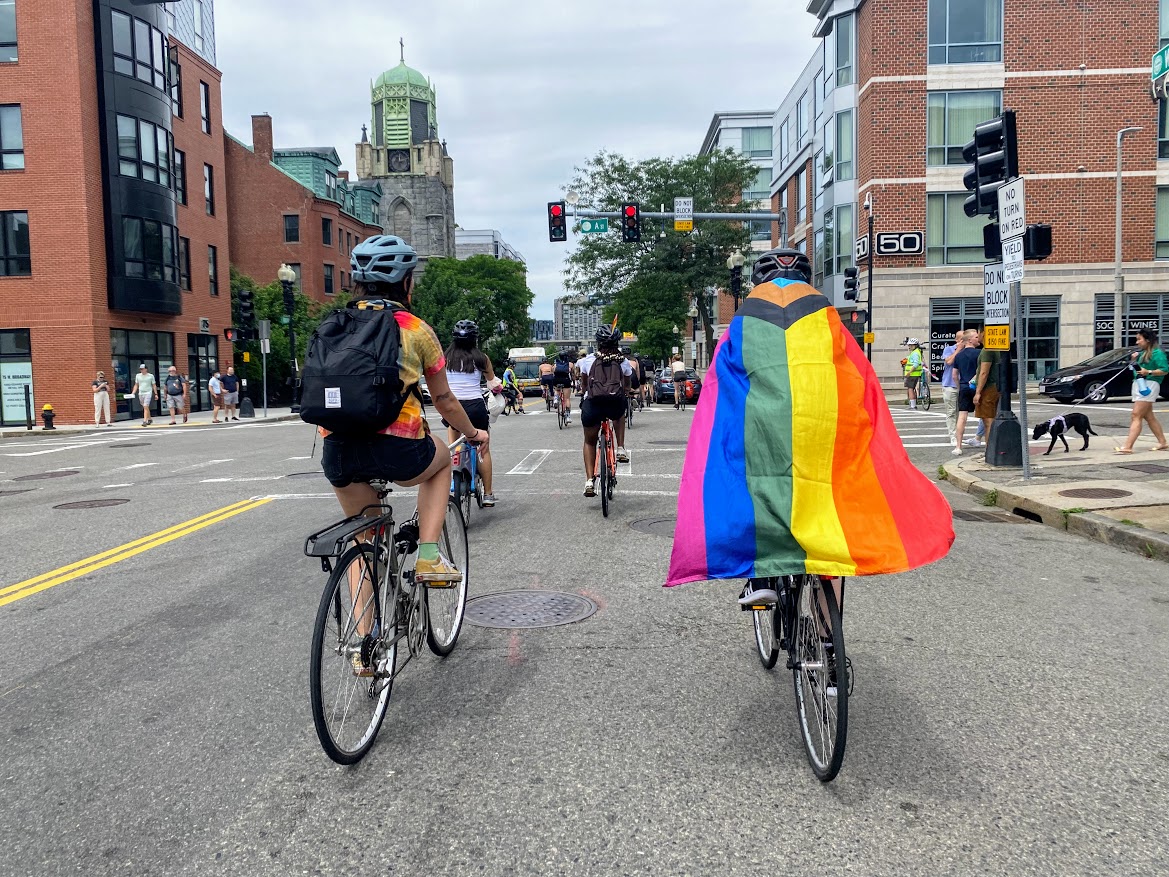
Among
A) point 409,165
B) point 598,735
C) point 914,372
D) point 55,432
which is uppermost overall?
point 409,165

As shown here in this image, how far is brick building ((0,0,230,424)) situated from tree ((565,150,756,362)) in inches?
829

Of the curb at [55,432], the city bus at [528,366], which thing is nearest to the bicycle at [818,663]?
the curb at [55,432]

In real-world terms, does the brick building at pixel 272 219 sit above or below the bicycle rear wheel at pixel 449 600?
above

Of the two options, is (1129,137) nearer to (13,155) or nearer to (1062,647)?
(1062,647)

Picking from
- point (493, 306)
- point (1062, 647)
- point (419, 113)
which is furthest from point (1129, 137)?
point (419, 113)

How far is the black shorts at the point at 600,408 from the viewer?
9.15 meters

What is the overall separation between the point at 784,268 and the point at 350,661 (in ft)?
7.81

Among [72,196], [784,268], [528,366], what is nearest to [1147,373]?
[784,268]

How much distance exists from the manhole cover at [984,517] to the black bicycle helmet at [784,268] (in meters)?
5.97

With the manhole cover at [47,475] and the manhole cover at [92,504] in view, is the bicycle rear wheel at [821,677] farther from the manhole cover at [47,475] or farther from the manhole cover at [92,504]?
the manhole cover at [47,475]

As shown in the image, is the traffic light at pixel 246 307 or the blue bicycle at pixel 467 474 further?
the traffic light at pixel 246 307

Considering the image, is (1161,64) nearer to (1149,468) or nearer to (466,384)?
(1149,468)

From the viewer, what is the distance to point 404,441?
12.6 feet

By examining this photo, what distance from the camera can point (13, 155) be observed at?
98.8ft
